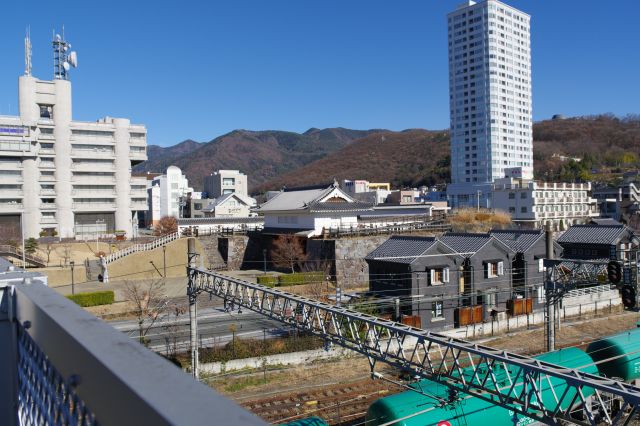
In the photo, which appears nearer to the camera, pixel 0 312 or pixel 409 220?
pixel 0 312

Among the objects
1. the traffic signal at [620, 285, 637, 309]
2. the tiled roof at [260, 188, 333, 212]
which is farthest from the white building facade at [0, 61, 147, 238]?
the traffic signal at [620, 285, 637, 309]

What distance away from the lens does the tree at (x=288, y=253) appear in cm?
3043

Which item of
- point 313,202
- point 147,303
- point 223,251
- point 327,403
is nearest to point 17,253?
point 223,251

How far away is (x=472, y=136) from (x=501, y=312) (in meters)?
59.4

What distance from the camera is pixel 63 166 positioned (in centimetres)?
4184

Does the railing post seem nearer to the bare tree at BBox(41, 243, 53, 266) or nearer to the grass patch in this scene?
the grass patch

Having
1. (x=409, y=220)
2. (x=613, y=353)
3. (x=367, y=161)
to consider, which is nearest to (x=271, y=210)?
(x=409, y=220)

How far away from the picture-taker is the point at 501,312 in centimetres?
2255

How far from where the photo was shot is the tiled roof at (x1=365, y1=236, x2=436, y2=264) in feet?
69.8

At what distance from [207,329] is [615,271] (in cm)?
1480

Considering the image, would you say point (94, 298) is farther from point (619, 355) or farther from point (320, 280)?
point (619, 355)

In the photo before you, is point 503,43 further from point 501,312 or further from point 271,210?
point 501,312

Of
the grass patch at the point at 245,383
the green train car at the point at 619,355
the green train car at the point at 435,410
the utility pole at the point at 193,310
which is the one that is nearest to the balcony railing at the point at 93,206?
the utility pole at the point at 193,310

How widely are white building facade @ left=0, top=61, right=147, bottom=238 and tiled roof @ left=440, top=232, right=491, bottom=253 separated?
2976cm
